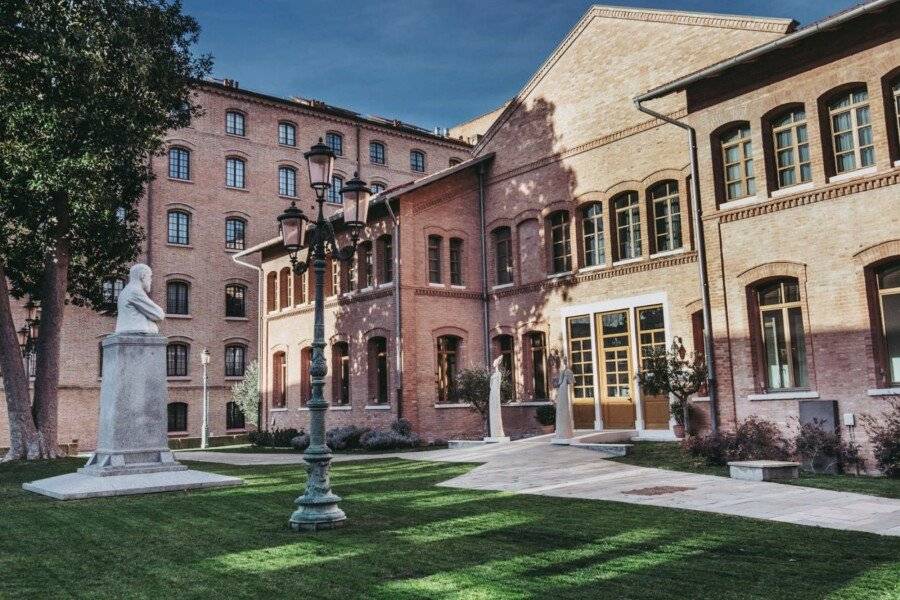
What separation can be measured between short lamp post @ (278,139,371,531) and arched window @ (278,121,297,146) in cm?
2701

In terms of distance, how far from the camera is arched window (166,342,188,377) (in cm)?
3066

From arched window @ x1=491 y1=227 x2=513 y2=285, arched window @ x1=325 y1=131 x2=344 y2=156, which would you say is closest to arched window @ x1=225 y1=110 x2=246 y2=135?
arched window @ x1=325 y1=131 x2=344 y2=156

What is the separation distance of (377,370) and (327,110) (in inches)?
681

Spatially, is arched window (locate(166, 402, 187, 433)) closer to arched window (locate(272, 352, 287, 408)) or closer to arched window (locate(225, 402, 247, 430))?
arched window (locate(225, 402, 247, 430))

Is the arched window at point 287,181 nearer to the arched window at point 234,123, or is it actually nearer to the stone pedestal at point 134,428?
the arched window at point 234,123

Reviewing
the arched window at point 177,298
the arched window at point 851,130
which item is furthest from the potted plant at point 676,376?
the arched window at point 177,298

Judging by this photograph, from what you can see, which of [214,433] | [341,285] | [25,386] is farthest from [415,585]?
[214,433]

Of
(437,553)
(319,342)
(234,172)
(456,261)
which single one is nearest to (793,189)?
(319,342)

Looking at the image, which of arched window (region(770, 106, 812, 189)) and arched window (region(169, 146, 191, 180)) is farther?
arched window (region(169, 146, 191, 180))

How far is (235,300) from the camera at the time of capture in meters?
32.8

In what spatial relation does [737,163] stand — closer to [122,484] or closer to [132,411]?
[132,411]

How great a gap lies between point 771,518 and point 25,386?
673 inches

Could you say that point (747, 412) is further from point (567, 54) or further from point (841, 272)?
point (567, 54)

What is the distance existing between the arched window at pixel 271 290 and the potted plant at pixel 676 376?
17.5m
